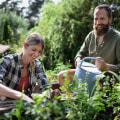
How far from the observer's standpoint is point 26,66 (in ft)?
7.68

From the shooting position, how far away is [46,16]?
7344mm

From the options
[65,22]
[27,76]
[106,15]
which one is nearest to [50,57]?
[65,22]

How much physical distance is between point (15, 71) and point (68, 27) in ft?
13.2

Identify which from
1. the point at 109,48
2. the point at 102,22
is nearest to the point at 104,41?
the point at 109,48

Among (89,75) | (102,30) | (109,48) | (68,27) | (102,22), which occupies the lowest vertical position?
(89,75)

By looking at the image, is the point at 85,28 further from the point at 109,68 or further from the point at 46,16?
the point at 109,68

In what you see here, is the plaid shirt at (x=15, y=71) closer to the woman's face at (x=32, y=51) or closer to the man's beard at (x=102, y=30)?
the woman's face at (x=32, y=51)

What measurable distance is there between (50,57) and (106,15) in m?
3.84


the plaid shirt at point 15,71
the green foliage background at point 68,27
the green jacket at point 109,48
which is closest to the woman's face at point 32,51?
the plaid shirt at point 15,71

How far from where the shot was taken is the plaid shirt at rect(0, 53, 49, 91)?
2098mm

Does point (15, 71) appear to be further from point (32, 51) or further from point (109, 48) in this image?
point (109, 48)

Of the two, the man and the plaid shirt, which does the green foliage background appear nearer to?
the man

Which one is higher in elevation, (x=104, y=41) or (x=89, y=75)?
(x=104, y=41)

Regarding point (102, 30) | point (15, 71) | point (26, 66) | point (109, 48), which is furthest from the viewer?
point (102, 30)
